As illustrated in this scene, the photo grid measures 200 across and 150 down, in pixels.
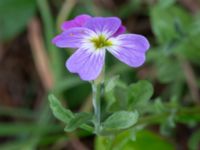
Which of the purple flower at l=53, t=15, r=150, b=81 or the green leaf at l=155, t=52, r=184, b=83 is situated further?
the green leaf at l=155, t=52, r=184, b=83

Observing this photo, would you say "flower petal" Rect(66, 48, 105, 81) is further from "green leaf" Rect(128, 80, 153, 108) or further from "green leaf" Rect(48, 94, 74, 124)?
"green leaf" Rect(128, 80, 153, 108)

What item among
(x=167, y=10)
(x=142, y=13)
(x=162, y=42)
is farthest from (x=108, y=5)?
(x=162, y=42)

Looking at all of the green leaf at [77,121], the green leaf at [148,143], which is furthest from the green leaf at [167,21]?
the green leaf at [77,121]

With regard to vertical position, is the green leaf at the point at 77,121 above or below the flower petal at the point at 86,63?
below

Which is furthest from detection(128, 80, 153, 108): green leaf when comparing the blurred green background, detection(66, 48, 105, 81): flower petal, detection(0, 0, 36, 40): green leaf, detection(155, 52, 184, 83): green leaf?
detection(0, 0, 36, 40): green leaf

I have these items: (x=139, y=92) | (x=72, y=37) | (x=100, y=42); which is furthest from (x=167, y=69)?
(x=72, y=37)

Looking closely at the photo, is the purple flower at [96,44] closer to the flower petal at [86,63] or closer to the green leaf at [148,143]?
the flower petal at [86,63]

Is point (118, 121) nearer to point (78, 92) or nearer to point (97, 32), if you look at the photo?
point (97, 32)

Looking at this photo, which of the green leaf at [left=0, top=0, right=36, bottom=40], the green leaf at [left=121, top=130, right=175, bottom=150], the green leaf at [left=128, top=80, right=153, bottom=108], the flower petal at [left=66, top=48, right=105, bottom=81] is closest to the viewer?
the flower petal at [left=66, top=48, right=105, bottom=81]
